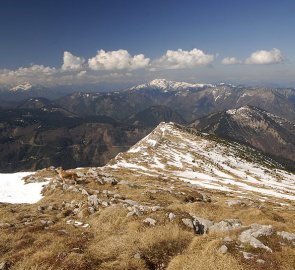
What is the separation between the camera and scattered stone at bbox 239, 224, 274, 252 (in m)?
21.7

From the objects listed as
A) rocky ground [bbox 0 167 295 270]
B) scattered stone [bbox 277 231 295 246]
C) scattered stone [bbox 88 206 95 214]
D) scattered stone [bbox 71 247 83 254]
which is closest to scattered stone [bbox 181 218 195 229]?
rocky ground [bbox 0 167 295 270]

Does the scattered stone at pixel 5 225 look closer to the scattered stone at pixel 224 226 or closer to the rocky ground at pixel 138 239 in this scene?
the rocky ground at pixel 138 239

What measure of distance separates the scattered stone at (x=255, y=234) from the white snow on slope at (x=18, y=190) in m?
34.2

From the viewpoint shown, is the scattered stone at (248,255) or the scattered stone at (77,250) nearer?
the scattered stone at (248,255)

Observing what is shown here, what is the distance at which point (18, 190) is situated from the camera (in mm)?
55156

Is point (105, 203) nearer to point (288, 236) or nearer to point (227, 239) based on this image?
point (227, 239)

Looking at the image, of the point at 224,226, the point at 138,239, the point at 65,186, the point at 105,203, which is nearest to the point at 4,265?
the point at 138,239

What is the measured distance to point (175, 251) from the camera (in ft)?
73.8

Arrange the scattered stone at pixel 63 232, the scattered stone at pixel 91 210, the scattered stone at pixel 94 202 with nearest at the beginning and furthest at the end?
the scattered stone at pixel 63 232 → the scattered stone at pixel 91 210 → the scattered stone at pixel 94 202

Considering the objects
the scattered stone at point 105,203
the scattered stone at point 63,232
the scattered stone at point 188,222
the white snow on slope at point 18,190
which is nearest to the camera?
the scattered stone at point 63,232

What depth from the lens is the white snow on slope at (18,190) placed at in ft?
162

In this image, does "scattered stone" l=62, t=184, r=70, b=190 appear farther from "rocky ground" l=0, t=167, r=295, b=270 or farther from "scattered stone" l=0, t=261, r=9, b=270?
"scattered stone" l=0, t=261, r=9, b=270

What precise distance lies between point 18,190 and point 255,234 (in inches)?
1740

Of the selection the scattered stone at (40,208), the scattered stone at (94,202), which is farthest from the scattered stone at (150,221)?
the scattered stone at (40,208)
